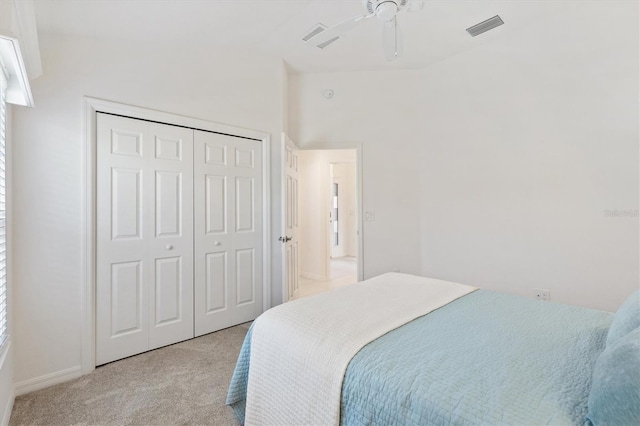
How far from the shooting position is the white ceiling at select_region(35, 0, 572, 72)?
2102mm

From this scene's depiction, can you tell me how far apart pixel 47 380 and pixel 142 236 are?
108cm

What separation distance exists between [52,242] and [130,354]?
1.01m

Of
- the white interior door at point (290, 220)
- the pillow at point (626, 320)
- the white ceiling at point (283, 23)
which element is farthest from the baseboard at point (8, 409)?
the pillow at point (626, 320)

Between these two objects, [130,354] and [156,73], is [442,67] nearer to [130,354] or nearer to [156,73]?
[156,73]

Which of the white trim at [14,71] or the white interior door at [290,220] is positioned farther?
the white interior door at [290,220]

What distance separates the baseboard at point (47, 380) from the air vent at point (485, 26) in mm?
4189

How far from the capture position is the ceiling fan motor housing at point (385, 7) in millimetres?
1722

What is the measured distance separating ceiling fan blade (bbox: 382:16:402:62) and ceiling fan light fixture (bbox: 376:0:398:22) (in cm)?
6

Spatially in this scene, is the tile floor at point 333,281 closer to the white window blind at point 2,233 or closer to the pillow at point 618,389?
the white window blind at point 2,233

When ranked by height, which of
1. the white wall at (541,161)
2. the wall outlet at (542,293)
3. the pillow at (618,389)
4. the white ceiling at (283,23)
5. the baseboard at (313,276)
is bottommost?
the baseboard at (313,276)

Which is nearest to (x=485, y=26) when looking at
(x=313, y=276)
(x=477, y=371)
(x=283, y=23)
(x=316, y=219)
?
(x=283, y=23)

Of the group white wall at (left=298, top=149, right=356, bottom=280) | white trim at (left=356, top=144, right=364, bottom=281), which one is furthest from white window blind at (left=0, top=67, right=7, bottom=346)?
white wall at (left=298, top=149, right=356, bottom=280)

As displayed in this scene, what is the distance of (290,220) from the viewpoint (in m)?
3.50

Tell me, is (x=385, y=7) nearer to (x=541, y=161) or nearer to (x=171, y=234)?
(x=541, y=161)
